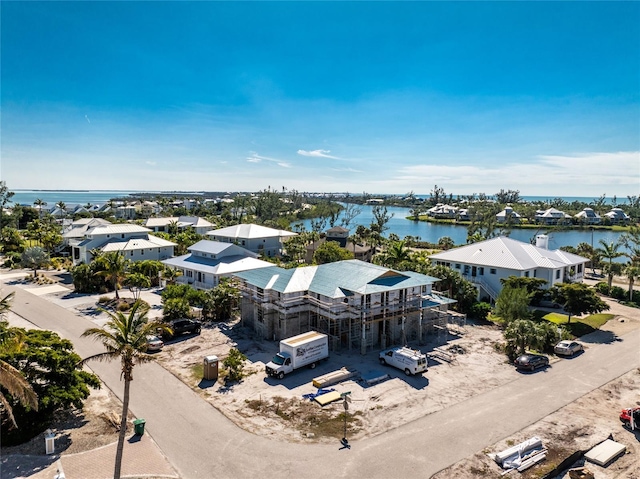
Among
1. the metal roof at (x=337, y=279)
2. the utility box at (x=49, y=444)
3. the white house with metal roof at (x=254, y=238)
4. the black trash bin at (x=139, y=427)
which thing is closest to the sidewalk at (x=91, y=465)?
the utility box at (x=49, y=444)

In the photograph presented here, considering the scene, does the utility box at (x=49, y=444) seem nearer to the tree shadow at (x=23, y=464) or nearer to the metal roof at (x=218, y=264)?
the tree shadow at (x=23, y=464)

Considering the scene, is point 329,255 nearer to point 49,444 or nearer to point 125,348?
point 49,444

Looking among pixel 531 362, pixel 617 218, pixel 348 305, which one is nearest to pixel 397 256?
pixel 348 305

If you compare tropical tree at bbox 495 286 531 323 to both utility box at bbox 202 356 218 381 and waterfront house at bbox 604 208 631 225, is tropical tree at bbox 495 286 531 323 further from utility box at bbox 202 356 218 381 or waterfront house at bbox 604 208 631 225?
waterfront house at bbox 604 208 631 225

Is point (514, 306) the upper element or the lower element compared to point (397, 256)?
lower

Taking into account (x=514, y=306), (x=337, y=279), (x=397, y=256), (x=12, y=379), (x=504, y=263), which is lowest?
(x=514, y=306)

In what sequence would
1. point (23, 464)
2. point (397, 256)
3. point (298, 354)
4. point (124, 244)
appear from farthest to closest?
point (124, 244), point (397, 256), point (298, 354), point (23, 464)

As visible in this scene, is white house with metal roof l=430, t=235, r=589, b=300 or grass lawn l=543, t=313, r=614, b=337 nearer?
grass lawn l=543, t=313, r=614, b=337

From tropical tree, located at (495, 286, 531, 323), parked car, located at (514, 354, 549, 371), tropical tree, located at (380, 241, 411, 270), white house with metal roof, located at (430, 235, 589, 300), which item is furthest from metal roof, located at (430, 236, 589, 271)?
parked car, located at (514, 354, 549, 371)
